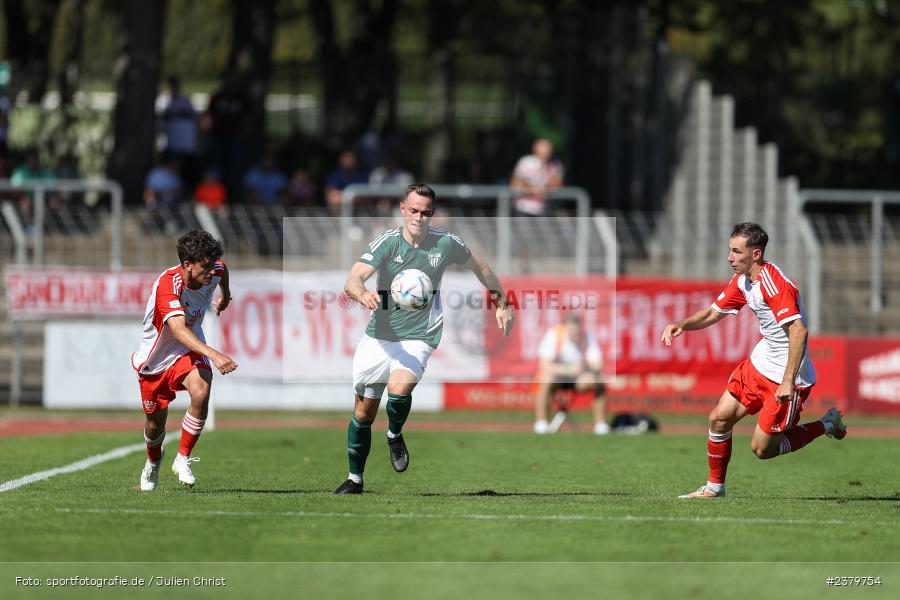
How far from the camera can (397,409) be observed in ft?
38.9

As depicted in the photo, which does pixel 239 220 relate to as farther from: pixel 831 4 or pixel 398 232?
pixel 831 4

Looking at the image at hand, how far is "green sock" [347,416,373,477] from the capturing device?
11.9 m

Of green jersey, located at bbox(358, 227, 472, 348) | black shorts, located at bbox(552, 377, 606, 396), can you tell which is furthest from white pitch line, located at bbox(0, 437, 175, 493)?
black shorts, located at bbox(552, 377, 606, 396)

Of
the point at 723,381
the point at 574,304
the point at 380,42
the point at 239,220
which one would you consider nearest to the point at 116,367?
the point at 239,220

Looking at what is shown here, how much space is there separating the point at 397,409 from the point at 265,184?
1550cm

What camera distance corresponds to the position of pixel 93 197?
2516cm

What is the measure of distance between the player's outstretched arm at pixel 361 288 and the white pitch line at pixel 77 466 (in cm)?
299

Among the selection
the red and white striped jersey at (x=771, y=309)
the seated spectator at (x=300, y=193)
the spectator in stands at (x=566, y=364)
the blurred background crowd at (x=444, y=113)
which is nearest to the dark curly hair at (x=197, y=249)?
the red and white striped jersey at (x=771, y=309)

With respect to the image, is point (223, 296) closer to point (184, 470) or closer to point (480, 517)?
point (184, 470)

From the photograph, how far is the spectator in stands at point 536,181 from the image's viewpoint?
23969 millimetres

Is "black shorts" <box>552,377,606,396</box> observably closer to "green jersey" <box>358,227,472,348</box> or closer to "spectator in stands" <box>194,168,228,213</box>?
"spectator in stands" <box>194,168,228,213</box>

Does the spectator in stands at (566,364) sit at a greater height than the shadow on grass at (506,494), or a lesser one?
greater

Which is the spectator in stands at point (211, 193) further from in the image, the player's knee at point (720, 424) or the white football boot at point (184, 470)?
the player's knee at point (720, 424)

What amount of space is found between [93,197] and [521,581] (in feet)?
60.0
